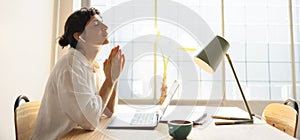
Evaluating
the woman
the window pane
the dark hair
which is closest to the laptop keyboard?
the woman

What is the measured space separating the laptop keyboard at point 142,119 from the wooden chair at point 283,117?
2.17ft

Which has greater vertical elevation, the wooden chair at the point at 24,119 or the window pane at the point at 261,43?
the window pane at the point at 261,43

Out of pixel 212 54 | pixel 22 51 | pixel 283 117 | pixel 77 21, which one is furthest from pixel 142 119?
pixel 22 51

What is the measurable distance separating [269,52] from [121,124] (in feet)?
7.59

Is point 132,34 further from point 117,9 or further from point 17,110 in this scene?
point 17,110

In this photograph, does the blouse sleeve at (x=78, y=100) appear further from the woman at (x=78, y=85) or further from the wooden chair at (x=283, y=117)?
the wooden chair at (x=283, y=117)

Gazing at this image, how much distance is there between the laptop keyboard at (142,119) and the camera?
3.51 ft

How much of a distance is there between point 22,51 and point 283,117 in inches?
70.8

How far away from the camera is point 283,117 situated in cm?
134

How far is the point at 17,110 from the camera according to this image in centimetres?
110

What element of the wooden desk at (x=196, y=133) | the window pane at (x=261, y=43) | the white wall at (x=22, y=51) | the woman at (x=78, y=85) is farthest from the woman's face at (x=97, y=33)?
the window pane at (x=261, y=43)

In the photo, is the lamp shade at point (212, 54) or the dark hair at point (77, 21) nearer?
the lamp shade at point (212, 54)

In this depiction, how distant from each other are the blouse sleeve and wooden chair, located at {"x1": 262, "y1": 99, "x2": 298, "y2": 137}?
93cm

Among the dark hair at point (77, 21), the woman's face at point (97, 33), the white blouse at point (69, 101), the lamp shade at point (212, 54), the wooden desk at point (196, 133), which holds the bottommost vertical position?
the wooden desk at point (196, 133)
